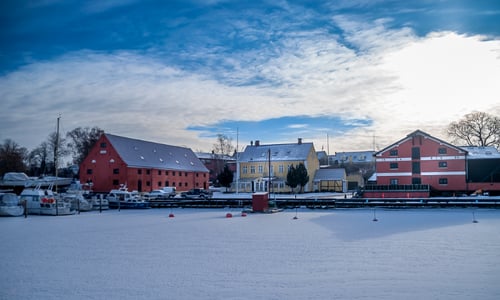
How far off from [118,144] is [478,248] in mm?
53962

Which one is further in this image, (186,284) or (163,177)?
(163,177)

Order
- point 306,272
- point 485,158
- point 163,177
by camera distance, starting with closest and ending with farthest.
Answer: point 306,272
point 485,158
point 163,177

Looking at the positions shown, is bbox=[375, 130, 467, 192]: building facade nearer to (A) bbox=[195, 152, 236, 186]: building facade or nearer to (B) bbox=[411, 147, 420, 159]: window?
(B) bbox=[411, 147, 420, 159]: window

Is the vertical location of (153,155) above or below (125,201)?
above

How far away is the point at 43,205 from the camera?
117 feet

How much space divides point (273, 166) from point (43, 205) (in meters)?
41.0

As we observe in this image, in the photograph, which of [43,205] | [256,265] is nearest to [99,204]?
[43,205]

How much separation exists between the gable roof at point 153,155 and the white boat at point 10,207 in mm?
24307

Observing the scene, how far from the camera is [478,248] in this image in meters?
14.2

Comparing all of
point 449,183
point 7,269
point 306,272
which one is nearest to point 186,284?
point 306,272

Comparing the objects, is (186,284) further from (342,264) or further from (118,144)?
(118,144)

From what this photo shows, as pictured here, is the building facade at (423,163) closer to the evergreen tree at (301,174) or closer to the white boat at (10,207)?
the evergreen tree at (301,174)

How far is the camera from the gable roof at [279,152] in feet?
229

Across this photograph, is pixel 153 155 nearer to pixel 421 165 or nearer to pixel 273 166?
pixel 273 166
